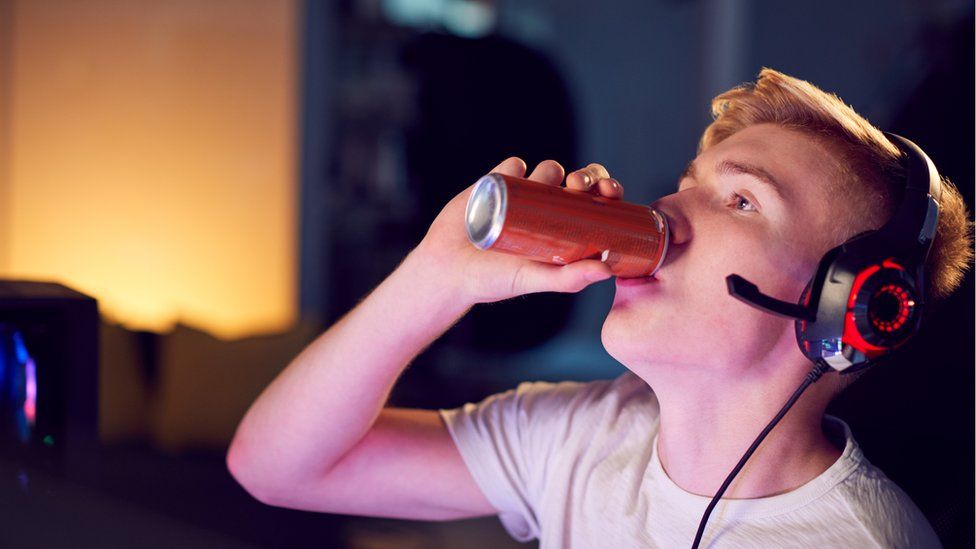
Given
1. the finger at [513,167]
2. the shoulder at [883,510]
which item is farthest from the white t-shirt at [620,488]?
the finger at [513,167]

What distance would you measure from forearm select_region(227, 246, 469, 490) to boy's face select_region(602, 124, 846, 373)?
0.24 m

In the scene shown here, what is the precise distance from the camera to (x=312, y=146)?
3.39 metres

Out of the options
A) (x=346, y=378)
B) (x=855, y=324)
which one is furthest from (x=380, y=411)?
(x=855, y=324)

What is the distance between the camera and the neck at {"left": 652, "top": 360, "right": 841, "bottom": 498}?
3.05 feet

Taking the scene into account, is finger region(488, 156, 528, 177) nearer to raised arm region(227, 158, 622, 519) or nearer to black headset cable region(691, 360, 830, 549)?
raised arm region(227, 158, 622, 519)

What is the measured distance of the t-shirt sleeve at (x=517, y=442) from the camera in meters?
1.12

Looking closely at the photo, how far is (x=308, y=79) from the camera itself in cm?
336

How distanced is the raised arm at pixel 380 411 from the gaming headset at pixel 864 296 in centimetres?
26

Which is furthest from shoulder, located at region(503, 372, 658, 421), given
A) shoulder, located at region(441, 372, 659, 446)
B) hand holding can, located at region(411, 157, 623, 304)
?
hand holding can, located at region(411, 157, 623, 304)

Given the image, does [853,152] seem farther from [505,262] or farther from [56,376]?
[56,376]

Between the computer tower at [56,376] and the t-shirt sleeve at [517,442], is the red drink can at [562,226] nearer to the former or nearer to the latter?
the t-shirt sleeve at [517,442]

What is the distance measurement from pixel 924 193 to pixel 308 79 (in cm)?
287

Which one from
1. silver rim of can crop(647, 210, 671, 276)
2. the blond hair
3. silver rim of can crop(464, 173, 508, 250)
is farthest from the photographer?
the blond hair

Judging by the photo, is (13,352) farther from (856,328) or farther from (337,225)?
(337,225)
